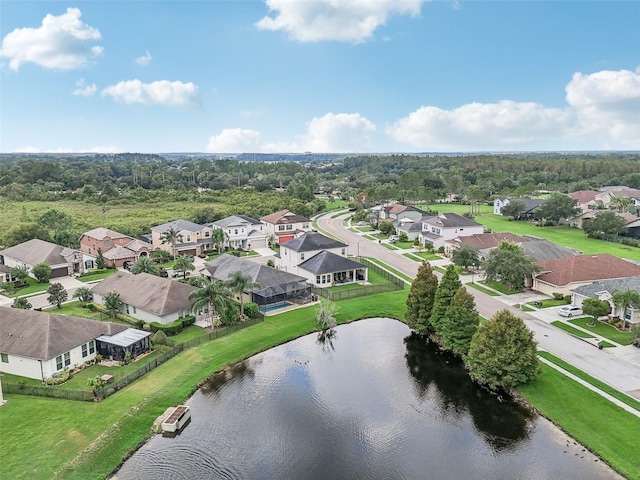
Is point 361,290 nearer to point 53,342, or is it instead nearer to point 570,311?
point 570,311

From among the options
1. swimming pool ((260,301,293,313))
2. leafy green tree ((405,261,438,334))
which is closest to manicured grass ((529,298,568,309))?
leafy green tree ((405,261,438,334))

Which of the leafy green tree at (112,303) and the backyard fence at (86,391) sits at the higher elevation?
the leafy green tree at (112,303)

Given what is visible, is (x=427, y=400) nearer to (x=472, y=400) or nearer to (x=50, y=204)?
(x=472, y=400)

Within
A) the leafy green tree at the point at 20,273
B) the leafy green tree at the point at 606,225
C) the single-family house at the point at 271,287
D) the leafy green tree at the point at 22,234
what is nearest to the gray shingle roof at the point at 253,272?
the single-family house at the point at 271,287

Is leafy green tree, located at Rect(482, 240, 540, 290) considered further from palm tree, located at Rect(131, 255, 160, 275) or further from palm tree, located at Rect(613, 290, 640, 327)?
palm tree, located at Rect(131, 255, 160, 275)

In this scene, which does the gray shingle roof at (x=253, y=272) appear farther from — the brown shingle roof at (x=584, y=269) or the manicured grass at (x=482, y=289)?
the brown shingle roof at (x=584, y=269)

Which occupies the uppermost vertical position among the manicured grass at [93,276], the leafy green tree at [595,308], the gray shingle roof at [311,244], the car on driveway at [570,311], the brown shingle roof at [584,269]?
the gray shingle roof at [311,244]

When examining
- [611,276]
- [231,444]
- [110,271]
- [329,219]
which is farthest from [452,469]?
[329,219]
